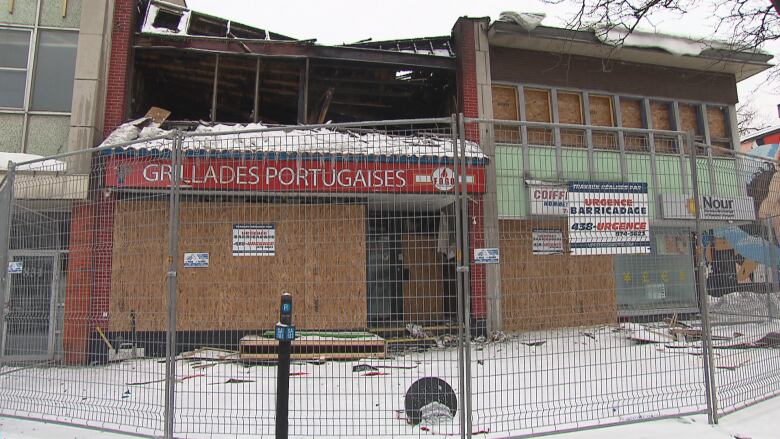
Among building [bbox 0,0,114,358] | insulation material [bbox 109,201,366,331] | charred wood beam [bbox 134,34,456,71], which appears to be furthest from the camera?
charred wood beam [bbox 134,34,456,71]

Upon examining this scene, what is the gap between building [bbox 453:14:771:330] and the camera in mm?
5230

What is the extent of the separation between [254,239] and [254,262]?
3255 mm

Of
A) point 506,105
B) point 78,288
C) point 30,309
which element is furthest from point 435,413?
point 506,105

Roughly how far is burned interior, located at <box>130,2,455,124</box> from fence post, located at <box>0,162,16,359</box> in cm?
511

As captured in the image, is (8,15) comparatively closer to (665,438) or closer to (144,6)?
(144,6)

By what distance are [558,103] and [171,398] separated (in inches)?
446

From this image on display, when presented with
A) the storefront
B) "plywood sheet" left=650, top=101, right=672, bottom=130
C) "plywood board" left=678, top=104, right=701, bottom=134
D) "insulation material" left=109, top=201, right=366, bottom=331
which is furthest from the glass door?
"plywood board" left=678, top=104, right=701, bottom=134

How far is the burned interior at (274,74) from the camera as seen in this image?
11.0 metres

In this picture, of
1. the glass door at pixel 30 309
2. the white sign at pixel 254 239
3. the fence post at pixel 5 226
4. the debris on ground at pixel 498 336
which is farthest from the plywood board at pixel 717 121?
the fence post at pixel 5 226

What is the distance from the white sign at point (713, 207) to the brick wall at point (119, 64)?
10087 mm

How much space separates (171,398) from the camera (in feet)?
15.3

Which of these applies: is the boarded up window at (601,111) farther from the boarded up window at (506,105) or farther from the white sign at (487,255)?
the white sign at (487,255)

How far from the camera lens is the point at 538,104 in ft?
42.0

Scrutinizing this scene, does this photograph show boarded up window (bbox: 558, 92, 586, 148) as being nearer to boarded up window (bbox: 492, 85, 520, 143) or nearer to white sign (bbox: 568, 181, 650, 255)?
boarded up window (bbox: 492, 85, 520, 143)
